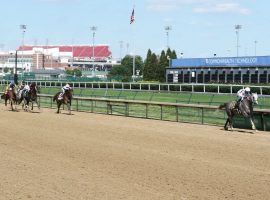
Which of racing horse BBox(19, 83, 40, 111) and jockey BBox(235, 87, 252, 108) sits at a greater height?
jockey BBox(235, 87, 252, 108)

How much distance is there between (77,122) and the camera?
21.4 metres

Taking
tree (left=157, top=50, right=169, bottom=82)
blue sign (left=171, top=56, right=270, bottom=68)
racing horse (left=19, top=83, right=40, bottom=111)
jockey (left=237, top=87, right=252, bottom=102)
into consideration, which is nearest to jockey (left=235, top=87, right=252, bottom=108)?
jockey (left=237, top=87, right=252, bottom=102)

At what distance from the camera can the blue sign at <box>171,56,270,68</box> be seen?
61.0 m

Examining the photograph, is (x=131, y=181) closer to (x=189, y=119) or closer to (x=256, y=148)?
(x=256, y=148)

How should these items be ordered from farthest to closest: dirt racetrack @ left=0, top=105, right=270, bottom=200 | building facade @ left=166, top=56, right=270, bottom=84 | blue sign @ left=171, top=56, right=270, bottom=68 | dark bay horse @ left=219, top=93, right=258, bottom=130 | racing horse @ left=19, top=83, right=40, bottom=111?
blue sign @ left=171, top=56, right=270, bottom=68, building facade @ left=166, top=56, right=270, bottom=84, racing horse @ left=19, top=83, right=40, bottom=111, dark bay horse @ left=219, top=93, right=258, bottom=130, dirt racetrack @ left=0, top=105, right=270, bottom=200

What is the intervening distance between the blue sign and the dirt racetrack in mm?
44401

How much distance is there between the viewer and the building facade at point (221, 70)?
60.6 m

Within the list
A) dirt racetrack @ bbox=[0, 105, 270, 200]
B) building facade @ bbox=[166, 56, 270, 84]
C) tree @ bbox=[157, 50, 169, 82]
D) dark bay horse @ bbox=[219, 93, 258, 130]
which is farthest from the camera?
tree @ bbox=[157, 50, 169, 82]

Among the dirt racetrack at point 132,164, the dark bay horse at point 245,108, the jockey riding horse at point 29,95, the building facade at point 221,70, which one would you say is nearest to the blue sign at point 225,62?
the building facade at point 221,70

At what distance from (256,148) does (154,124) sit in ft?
24.6

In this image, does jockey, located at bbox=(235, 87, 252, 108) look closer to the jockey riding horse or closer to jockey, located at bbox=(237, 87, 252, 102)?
jockey, located at bbox=(237, 87, 252, 102)

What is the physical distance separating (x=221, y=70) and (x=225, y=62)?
41.6 inches

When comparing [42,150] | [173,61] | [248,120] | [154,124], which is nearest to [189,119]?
[154,124]

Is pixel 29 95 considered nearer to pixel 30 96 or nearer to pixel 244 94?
pixel 30 96
